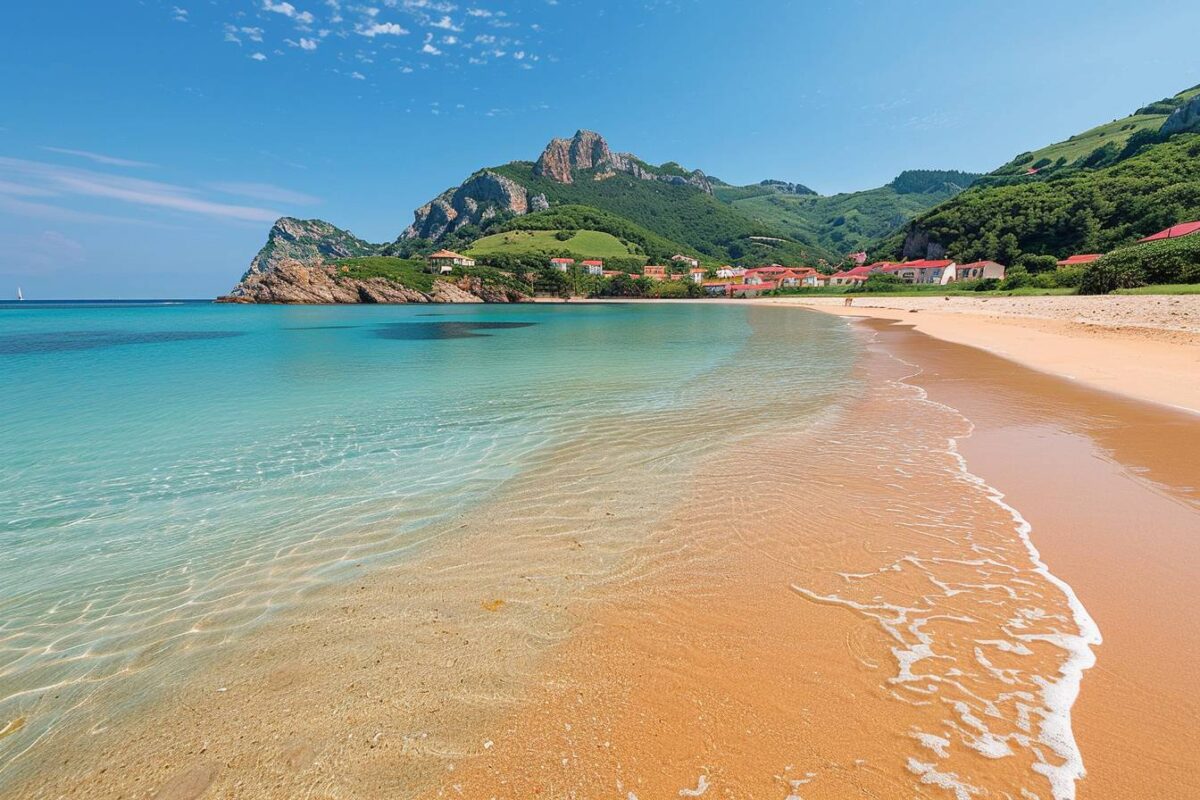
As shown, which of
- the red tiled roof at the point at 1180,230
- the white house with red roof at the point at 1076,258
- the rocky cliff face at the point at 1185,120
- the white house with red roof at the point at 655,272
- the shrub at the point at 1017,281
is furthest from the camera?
the white house with red roof at the point at 655,272

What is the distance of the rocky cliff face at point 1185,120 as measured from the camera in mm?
104169

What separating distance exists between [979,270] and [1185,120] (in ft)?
248

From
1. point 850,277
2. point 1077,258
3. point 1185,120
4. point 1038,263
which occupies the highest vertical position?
point 1185,120

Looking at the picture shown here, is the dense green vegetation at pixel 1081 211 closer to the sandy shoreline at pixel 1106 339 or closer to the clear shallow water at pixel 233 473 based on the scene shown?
the sandy shoreline at pixel 1106 339

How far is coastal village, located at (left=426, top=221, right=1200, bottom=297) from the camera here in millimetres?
90812

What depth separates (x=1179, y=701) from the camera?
119 inches

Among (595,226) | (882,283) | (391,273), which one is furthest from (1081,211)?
(391,273)

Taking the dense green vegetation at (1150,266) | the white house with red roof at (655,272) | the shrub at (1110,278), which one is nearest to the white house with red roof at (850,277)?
the white house with red roof at (655,272)

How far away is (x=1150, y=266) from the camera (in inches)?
1329

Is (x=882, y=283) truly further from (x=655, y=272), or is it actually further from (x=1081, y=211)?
(x=655, y=272)

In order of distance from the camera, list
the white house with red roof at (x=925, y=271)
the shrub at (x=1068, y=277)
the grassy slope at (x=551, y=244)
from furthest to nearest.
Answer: the grassy slope at (x=551, y=244) < the white house with red roof at (x=925, y=271) < the shrub at (x=1068, y=277)

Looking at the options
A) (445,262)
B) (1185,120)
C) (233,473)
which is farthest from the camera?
(445,262)

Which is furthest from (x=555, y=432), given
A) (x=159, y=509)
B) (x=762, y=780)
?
(x=762, y=780)

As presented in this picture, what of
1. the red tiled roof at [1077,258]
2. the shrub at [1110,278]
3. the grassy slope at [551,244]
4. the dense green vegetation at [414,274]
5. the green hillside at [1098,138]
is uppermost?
the green hillside at [1098,138]
